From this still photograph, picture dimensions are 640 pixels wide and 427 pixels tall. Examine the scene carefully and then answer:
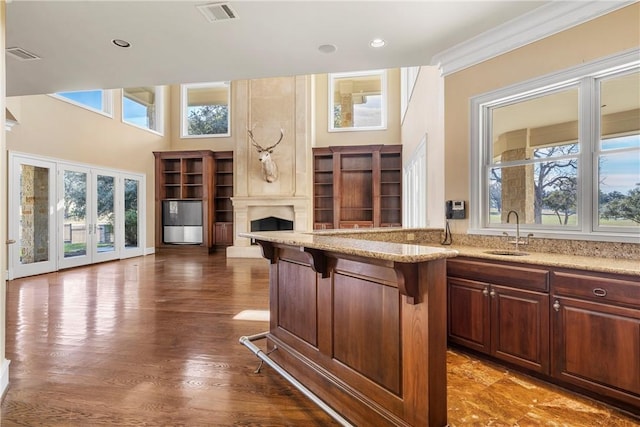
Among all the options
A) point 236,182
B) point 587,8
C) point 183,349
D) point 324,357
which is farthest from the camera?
point 236,182

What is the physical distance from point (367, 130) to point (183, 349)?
8.08 m

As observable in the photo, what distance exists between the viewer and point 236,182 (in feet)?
29.5

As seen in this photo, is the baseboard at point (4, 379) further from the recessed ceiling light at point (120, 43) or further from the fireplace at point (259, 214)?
the fireplace at point (259, 214)

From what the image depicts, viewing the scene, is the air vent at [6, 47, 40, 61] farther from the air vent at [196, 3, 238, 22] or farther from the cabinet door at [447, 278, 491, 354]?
the cabinet door at [447, 278, 491, 354]

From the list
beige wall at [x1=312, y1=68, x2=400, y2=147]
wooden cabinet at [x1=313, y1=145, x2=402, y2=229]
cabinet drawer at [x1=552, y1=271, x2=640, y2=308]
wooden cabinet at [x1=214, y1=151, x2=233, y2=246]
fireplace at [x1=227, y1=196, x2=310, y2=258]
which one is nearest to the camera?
cabinet drawer at [x1=552, y1=271, x2=640, y2=308]

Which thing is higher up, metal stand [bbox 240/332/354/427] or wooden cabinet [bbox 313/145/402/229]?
wooden cabinet [bbox 313/145/402/229]

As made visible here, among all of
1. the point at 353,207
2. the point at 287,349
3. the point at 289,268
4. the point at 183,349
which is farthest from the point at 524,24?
the point at 353,207

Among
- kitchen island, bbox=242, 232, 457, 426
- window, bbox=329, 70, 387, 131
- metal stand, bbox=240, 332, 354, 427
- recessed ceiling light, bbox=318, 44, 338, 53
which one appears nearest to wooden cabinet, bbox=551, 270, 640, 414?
kitchen island, bbox=242, 232, 457, 426

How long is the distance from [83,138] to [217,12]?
6.42m

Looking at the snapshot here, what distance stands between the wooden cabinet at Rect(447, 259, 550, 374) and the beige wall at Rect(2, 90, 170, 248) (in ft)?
23.8

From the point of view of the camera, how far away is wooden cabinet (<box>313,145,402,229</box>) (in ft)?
30.1

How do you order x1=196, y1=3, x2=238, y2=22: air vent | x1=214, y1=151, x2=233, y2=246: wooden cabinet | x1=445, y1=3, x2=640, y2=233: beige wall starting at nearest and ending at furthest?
1. x1=445, y1=3, x2=640, y2=233: beige wall
2. x1=196, y1=3, x2=238, y2=22: air vent
3. x1=214, y1=151, x2=233, y2=246: wooden cabinet

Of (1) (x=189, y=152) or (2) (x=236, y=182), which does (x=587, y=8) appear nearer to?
(2) (x=236, y=182)

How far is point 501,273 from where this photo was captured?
97.8 inches
